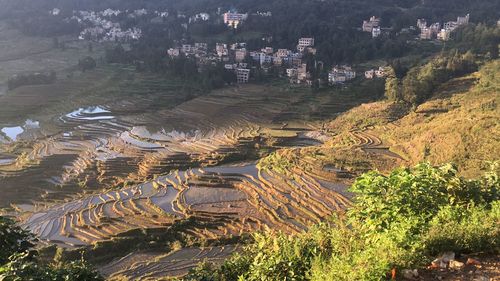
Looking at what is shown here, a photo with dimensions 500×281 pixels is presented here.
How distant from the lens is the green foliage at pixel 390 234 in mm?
3561

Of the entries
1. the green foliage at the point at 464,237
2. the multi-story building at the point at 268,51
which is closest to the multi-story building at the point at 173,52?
Answer: the multi-story building at the point at 268,51

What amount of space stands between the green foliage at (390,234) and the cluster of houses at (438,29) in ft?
138

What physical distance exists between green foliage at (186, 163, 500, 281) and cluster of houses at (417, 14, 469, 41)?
138ft

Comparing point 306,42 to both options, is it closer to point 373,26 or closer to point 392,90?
point 373,26

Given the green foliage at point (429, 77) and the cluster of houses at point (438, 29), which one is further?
the cluster of houses at point (438, 29)

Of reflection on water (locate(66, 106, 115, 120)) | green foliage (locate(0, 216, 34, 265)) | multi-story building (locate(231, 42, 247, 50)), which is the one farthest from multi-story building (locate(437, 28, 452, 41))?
green foliage (locate(0, 216, 34, 265))

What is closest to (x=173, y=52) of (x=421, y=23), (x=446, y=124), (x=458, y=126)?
(x=421, y=23)

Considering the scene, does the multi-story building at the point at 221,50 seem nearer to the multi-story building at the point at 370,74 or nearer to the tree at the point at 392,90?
the multi-story building at the point at 370,74

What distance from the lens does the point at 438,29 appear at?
46406 millimetres

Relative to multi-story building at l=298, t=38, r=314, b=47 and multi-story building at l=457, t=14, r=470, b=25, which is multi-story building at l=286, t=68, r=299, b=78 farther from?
multi-story building at l=457, t=14, r=470, b=25

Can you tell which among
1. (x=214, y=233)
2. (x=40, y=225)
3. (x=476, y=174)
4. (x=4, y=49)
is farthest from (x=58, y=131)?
(x=4, y=49)

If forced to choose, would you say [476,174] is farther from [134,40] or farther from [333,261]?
[134,40]

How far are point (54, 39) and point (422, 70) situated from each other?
3944cm

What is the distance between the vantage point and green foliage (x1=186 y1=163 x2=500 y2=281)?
3561 millimetres
